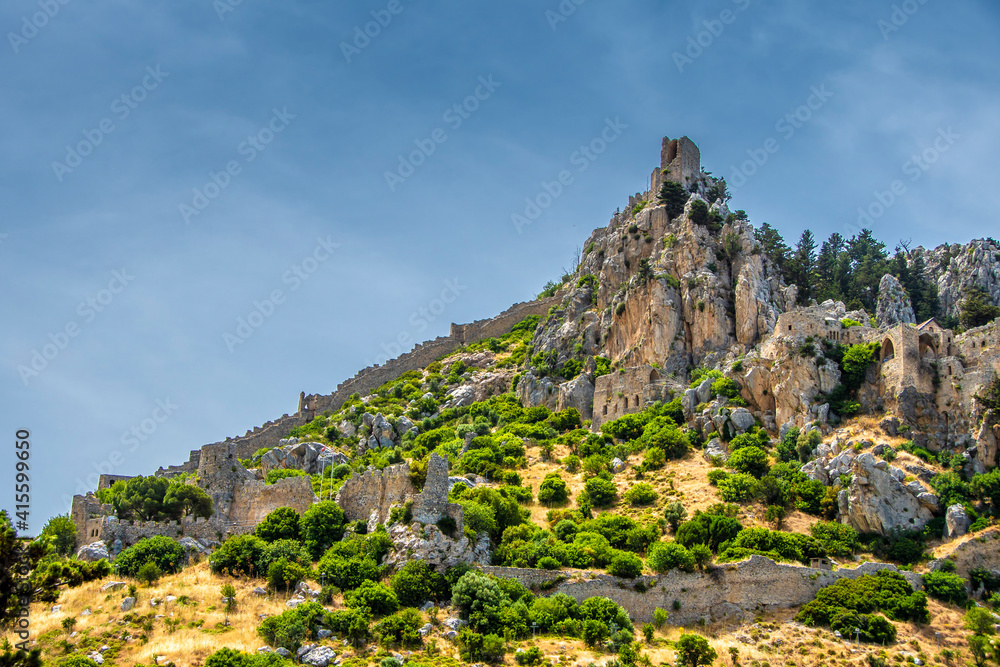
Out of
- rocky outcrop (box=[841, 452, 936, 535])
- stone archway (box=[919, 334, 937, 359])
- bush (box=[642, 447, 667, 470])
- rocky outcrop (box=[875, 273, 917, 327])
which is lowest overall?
rocky outcrop (box=[841, 452, 936, 535])

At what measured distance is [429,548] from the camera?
44156 mm

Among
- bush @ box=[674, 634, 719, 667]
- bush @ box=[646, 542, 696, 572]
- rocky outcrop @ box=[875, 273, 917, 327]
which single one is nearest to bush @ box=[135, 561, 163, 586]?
bush @ box=[646, 542, 696, 572]

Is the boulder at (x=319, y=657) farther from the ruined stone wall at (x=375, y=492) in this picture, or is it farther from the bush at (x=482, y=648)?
the ruined stone wall at (x=375, y=492)

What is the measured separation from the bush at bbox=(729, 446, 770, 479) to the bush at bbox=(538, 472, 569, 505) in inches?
426

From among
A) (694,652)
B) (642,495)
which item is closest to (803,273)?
(642,495)

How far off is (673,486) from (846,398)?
12.9 m

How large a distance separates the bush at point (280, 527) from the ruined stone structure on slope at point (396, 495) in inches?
112

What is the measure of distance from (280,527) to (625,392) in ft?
106

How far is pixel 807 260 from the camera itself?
8744cm

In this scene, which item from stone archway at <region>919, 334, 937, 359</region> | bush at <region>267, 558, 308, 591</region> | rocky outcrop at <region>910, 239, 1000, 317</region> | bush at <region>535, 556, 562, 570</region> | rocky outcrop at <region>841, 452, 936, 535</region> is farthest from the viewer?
rocky outcrop at <region>910, 239, 1000, 317</region>

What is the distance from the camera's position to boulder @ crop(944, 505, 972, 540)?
159 feet

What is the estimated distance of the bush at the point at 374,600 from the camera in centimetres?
4103

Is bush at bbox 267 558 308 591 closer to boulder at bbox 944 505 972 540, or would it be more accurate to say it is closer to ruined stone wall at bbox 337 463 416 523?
ruined stone wall at bbox 337 463 416 523

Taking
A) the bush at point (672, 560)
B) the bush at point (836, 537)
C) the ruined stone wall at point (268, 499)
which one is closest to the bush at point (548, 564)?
the bush at point (672, 560)
